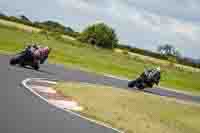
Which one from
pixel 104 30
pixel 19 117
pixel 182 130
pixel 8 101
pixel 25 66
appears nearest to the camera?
pixel 19 117

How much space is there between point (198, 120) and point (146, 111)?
247 cm

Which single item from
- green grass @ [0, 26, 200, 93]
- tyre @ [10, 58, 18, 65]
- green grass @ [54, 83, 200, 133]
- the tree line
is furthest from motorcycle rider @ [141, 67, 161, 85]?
the tree line

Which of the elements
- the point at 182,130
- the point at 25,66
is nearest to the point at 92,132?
the point at 182,130

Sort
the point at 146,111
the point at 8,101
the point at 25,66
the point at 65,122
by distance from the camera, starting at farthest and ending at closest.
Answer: the point at 25,66 < the point at 146,111 < the point at 8,101 < the point at 65,122

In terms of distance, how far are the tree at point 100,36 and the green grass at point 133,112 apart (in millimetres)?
86749

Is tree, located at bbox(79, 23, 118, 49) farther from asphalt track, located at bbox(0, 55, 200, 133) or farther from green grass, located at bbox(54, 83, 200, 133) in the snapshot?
asphalt track, located at bbox(0, 55, 200, 133)

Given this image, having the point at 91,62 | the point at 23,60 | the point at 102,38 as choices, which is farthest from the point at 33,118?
the point at 102,38

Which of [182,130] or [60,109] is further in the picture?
[182,130]

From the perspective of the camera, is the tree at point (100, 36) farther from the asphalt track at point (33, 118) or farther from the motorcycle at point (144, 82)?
the asphalt track at point (33, 118)

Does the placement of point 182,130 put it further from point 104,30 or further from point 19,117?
point 104,30

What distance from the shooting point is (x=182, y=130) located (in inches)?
625

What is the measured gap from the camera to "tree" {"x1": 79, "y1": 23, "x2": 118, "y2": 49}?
370 ft

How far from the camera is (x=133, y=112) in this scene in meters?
17.3

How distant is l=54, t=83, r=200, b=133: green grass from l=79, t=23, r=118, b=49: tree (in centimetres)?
8675
